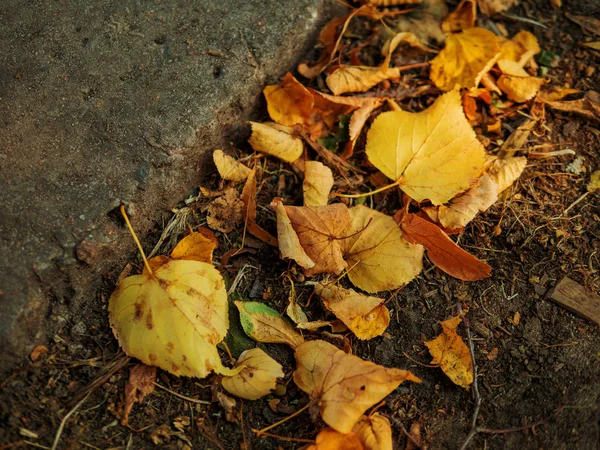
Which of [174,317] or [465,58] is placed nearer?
[174,317]

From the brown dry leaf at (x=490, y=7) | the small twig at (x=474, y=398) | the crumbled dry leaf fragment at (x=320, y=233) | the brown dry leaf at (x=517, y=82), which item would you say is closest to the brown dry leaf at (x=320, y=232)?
the crumbled dry leaf fragment at (x=320, y=233)

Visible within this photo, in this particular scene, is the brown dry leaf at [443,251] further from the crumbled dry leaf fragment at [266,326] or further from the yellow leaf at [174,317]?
the yellow leaf at [174,317]

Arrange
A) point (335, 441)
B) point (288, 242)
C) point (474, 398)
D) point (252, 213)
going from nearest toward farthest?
point (335, 441), point (474, 398), point (288, 242), point (252, 213)

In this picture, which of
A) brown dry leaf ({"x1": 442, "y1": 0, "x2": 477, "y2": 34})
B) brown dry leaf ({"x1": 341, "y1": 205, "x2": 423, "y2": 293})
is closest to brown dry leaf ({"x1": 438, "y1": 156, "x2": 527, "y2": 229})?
brown dry leaf ({"x1": 341, "y1": 205, "x2": 423, "y2": 293})

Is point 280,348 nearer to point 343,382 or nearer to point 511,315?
point 343,382

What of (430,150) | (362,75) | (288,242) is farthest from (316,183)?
(362,75)

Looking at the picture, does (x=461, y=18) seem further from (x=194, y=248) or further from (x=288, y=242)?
(x=194, y=248)

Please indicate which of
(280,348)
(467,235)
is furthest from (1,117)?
(467,235)
